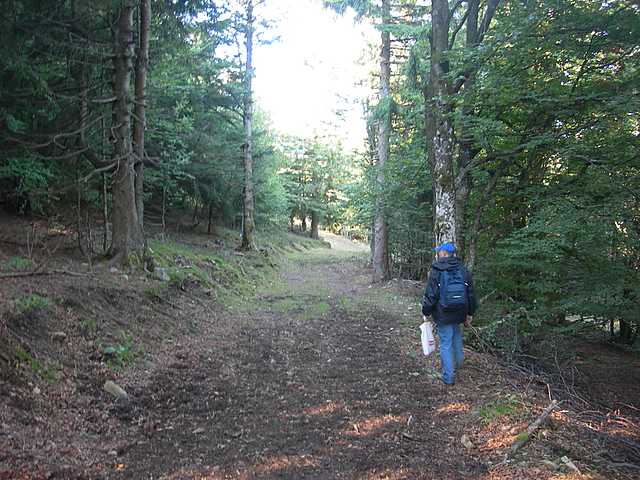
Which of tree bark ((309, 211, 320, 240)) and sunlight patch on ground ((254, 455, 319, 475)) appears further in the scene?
tree bark ((309, 211, 320, 240))

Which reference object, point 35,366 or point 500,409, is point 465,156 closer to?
point 500,409

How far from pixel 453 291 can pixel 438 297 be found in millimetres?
220

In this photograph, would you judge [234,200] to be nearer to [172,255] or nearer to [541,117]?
[172,255]

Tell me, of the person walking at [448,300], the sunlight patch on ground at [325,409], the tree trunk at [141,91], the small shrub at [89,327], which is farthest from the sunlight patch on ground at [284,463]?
the tree trunk at [141,91]

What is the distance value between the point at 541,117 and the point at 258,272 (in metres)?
10.8

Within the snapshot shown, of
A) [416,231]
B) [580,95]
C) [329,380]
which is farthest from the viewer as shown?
[416,231]

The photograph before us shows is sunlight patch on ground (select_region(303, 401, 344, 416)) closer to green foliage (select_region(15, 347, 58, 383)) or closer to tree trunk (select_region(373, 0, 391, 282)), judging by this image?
green foliage (select_region(15, 347, 58, 383))

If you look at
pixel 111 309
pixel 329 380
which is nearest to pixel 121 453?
pixel 329 380

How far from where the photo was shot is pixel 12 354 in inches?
169

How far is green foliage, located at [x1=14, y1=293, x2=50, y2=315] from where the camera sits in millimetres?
5083

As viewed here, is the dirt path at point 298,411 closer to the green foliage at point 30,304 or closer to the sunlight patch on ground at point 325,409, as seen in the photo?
the sunlight patch on ground at point 325,409

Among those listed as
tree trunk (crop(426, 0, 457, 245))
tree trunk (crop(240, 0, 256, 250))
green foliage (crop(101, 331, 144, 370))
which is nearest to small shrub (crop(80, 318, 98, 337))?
green foliage (crop(101, 331, 144, 370))

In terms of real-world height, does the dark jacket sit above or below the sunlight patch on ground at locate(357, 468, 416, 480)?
above

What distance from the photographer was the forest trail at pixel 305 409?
3.49m
